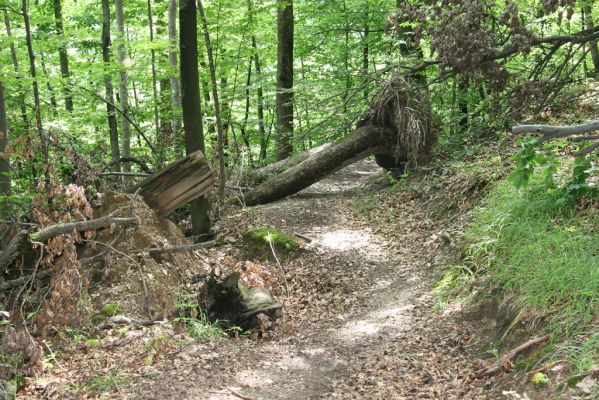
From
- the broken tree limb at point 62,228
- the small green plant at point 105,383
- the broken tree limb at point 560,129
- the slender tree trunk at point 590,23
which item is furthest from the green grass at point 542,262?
the slender tree trunk at point 590,23

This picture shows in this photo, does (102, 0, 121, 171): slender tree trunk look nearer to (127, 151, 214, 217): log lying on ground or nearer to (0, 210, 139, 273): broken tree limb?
(127, 151, 214, 217): log lying on ground

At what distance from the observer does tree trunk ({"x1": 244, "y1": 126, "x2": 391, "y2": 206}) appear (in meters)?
9.76

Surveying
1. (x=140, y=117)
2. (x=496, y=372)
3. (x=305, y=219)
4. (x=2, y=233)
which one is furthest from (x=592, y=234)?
(x=140, y=117)

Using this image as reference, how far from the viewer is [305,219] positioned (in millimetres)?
9023

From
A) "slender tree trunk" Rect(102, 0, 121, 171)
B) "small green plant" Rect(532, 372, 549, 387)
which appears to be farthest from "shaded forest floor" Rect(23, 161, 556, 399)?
"slender tree trunk" Rect(102, 0, 121, 171)

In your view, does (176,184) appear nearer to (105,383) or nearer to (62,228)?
(62,228)

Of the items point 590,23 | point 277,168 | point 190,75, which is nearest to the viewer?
point 190,75

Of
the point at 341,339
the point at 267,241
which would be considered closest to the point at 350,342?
the point at 341,339

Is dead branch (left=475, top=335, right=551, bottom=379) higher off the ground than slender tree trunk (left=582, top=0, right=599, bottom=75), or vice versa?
slender tree trunk (left=582, top=0, right=599, bottom=75)

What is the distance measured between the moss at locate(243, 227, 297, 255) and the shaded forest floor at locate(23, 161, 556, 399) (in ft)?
0.40

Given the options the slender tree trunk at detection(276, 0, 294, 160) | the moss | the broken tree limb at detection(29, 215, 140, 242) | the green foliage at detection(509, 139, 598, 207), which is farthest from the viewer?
the slender tree trunk at detection(276, 0, 294, 160)

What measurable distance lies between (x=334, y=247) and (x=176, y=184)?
2526 mm

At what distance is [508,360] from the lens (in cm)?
385

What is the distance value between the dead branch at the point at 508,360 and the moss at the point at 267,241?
4172 mm
